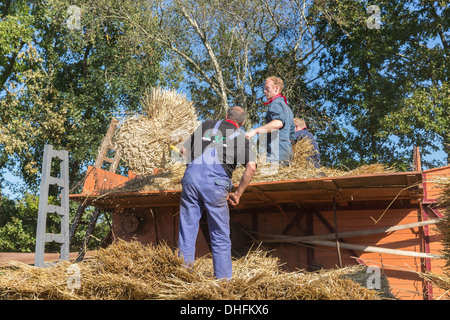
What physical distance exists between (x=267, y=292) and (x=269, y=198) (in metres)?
2.54

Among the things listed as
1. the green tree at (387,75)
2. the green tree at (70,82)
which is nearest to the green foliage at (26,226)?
the green tree at (70,82)

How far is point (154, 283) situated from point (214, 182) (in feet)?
4.06

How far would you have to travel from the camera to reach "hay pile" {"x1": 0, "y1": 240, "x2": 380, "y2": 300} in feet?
8.16

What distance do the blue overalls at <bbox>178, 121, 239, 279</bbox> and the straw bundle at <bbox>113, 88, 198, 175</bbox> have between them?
4.11 ft

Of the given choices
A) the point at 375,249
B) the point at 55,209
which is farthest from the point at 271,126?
the point at 55,209

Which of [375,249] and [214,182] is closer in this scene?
[214,182]

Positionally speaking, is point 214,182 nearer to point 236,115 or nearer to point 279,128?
point 236,115

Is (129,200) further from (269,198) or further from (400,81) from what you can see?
(400,81)

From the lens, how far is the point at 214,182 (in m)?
3.71

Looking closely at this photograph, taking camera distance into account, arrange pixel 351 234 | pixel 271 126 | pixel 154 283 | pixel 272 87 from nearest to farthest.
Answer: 1. pixel 154 283
2. pixel 271 126
3. pixel 351 234
4. pixel 272 87

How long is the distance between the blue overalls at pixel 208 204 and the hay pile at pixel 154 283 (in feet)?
1.56

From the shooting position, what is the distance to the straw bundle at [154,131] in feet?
16.2

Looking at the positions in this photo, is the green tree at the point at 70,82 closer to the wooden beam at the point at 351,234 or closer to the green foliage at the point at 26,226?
the green foliage at the point at 26,226

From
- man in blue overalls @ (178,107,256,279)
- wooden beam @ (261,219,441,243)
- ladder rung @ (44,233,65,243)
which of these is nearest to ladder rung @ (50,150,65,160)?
ladder rung @ (44,233,65,243)
